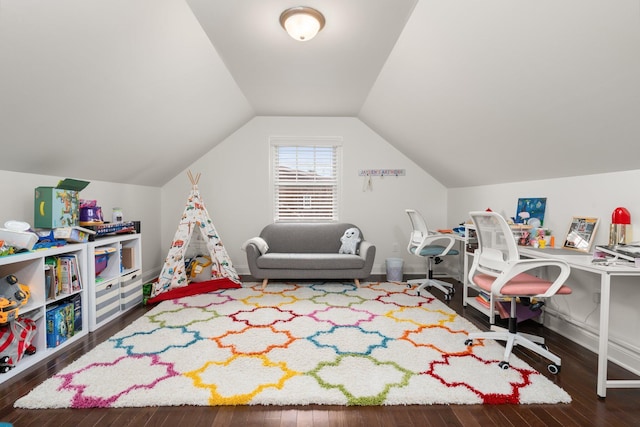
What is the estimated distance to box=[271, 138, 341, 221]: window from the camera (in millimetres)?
4875

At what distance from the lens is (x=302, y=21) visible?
7.22ft

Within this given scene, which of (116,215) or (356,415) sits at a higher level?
(116,215)

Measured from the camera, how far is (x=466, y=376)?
1.95m

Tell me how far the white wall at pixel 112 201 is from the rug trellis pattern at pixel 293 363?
1228mm

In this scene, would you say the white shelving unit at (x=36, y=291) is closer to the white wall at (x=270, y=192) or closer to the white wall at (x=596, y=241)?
the white wall at (x=270, y=192)

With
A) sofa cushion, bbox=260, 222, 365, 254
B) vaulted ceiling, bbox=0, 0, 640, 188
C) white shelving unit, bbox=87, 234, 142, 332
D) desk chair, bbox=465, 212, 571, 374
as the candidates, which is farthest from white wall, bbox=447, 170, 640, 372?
white shelving unit, bbox=87, 234, 142, 332

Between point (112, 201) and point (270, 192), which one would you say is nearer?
point (112, 201)

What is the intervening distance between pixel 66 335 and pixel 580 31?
3.76m

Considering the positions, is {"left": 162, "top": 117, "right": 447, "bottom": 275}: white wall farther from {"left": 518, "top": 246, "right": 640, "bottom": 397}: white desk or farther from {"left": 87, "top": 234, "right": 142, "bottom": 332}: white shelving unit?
{"left": 518, "top": 246, "right": 640, "bottom": 397}: white desk

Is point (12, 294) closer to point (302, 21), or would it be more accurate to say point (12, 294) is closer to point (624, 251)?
point (302, 21)

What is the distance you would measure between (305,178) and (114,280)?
283 cm

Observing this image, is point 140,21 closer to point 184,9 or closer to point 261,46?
point 184,9

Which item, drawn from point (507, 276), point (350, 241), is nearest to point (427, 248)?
point (350, 241)

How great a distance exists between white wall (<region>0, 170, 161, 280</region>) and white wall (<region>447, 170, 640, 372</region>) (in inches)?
172
